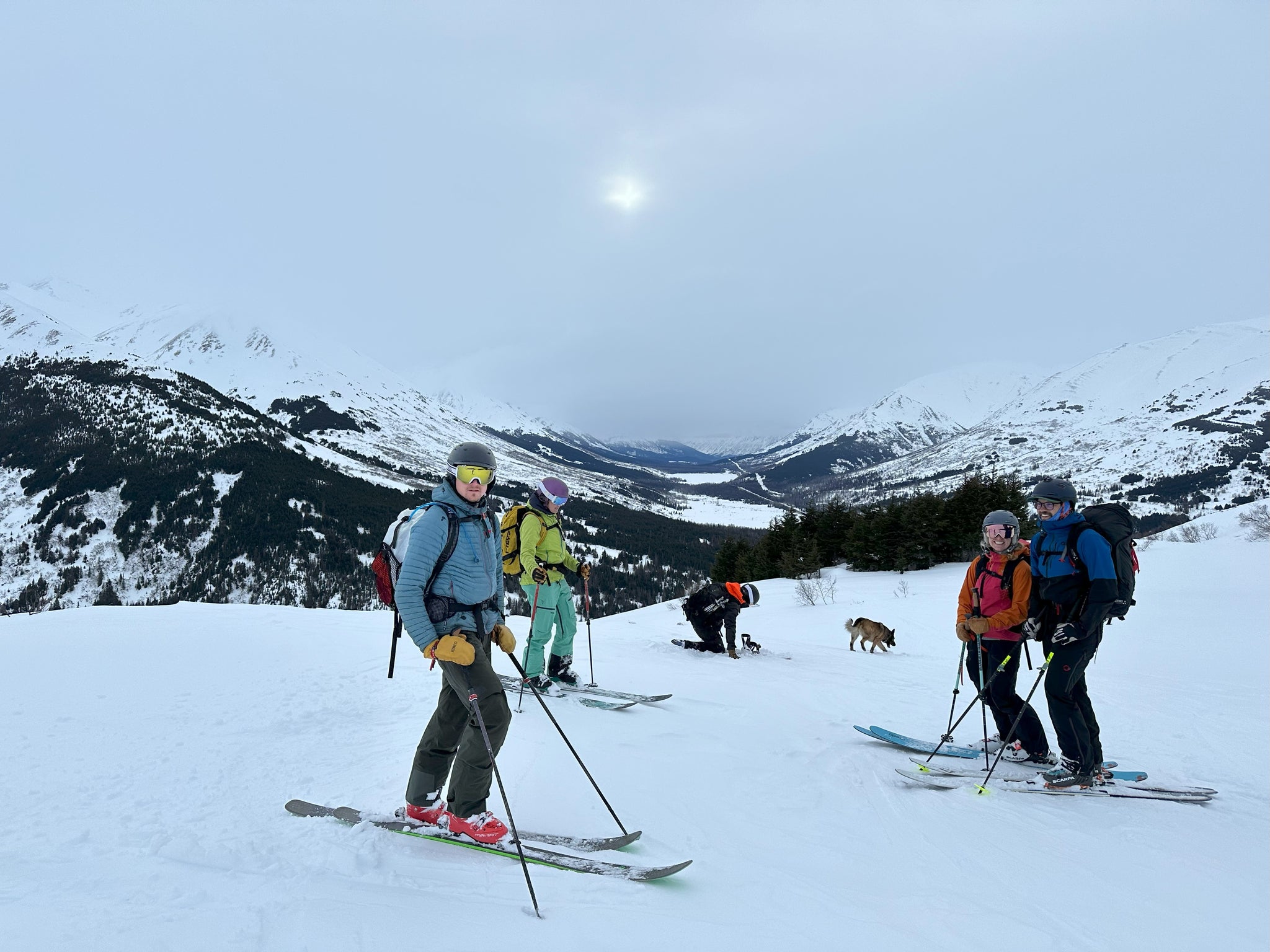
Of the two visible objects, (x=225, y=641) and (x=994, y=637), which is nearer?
(x=994, y=637)

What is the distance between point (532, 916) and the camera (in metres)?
2.90

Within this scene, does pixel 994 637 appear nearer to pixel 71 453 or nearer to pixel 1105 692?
pixel 1105 692

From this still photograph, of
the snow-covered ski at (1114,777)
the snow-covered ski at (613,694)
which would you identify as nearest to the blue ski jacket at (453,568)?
the snow-covered ski at (613,694)

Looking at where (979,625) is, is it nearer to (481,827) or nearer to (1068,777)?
(1068,777)

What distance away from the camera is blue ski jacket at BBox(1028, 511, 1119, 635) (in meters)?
4.57

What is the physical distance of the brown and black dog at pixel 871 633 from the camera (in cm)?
1233

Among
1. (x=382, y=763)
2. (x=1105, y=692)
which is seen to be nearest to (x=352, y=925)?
(x=382, y=763)

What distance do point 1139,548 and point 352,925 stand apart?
31.8m

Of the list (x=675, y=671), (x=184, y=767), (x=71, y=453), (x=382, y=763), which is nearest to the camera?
(x=184, y=767)

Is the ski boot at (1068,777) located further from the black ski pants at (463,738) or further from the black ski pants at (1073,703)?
the black ski pants at (463,738)

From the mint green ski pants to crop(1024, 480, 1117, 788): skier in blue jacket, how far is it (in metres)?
5.38

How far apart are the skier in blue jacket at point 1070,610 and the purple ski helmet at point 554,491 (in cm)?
521

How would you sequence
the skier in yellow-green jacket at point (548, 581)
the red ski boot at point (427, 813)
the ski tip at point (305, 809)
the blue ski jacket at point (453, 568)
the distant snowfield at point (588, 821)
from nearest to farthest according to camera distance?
the distant snowfield at point (588, 821) → the blue ski jacket at point (453, 568) → the red ski boot at point (427, 813) → the ski tip at point (305, 809) → the skier in yellow-green jacket at point (548, 581)

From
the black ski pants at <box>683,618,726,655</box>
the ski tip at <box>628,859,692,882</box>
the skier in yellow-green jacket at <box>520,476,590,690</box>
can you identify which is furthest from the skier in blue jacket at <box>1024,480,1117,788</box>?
the black ski pants at <box>683,618,726,655</box>
